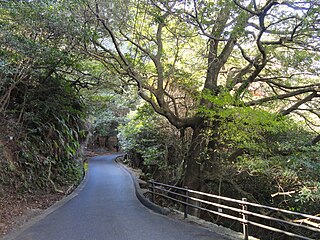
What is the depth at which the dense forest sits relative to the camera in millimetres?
8312

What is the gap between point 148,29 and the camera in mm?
12102

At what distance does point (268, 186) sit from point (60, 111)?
10652 millimetres

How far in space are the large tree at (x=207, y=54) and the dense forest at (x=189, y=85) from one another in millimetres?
53

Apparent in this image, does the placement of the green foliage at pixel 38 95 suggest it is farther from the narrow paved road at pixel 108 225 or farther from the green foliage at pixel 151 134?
the green foliage at pixel 151 134

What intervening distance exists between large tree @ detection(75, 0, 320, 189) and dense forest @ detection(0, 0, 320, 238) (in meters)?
0.05

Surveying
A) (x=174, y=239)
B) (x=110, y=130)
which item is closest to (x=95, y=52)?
(x=174, y=239)

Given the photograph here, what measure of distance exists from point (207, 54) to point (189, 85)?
2206 mm

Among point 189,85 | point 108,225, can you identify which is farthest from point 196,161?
point 108,225

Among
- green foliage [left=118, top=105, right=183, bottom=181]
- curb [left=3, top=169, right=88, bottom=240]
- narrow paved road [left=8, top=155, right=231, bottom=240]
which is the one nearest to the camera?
narrow paved road [left=8, top=155, right=231, bottom=240]

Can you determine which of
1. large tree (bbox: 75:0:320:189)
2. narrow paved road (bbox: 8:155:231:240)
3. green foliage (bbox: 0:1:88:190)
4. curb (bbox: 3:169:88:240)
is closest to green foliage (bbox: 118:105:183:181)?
large tree (bbox: 75:0:320:189)

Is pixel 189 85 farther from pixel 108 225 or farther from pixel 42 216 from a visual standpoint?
pixel 42 216

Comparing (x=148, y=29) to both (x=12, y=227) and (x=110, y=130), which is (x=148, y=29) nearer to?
(x=12, y=227)

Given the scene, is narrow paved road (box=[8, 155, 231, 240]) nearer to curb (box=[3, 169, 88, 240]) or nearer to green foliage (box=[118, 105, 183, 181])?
curb (box=[3, 169, 88, 240])

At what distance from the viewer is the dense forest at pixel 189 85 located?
27.3 feet
